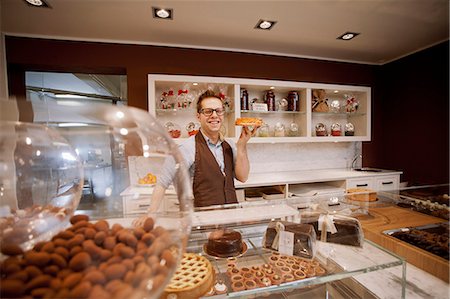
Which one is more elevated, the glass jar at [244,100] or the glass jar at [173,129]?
the glass jar at [244,100]

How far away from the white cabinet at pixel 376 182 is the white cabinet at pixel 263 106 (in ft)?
2.05

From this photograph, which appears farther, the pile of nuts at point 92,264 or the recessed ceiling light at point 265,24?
the recessed ceiling light at point 265,24

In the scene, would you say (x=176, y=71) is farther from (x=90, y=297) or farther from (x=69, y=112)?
(x=90, y=297)

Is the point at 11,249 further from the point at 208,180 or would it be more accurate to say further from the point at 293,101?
the point at 293,101

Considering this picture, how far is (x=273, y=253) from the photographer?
912 millimetres

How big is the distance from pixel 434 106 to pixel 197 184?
342 cm

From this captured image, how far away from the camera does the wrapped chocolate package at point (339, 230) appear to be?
37.3 inches

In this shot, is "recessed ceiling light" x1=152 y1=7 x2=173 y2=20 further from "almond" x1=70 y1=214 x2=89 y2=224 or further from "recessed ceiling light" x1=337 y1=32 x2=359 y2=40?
"almond" x1=70 y1=214 x2=89 y2=224

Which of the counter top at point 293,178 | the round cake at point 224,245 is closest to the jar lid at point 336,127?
the counter top at point 293,178

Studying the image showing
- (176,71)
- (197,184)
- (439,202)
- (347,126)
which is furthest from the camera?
(347,126)

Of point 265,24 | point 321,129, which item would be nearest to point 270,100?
point 321,129

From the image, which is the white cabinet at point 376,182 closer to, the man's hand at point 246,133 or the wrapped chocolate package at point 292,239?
the man's hand at point 246,133

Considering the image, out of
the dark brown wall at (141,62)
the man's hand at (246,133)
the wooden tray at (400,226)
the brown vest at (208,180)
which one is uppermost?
the dark brown wall at (141,62)

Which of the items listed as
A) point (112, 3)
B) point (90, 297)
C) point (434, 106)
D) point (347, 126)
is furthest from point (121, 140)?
point (434, 106)
